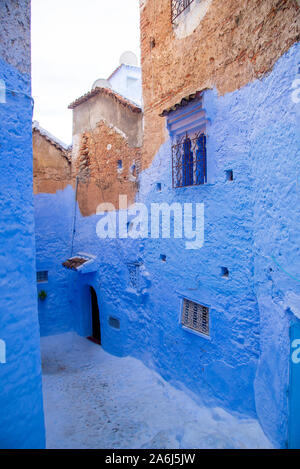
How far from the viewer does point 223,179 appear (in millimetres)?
5336

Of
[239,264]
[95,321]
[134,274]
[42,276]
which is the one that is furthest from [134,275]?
[42,276]

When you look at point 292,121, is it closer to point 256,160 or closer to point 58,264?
point 256,160

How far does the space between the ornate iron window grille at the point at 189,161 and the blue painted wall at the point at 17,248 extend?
3.15 m

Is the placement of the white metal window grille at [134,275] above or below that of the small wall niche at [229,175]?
below

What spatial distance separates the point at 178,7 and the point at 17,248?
19.4 feet

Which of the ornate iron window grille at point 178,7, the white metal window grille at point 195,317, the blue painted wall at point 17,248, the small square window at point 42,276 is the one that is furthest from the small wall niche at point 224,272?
the small square window at point 42,276

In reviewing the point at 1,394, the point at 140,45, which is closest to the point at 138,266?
the point at 1,394

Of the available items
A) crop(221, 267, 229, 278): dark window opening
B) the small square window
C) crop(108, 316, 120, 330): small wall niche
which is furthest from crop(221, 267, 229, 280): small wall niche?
the small square window

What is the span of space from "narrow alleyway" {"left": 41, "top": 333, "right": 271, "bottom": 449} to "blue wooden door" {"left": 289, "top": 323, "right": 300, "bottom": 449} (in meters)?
0.52

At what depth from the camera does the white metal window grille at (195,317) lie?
229 inches

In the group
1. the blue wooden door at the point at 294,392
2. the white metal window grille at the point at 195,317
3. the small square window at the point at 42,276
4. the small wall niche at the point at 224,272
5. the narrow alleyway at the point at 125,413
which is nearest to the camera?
the blue wooden door at the point at 294,392

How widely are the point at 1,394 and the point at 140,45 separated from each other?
7.67m

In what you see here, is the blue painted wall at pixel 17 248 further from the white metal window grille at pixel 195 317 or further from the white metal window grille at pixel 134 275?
the white metal window grille at pixel 134 275

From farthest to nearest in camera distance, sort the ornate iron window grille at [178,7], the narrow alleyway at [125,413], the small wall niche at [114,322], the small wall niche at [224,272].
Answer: the small wall niche at [114,322]
the ornate iron window grille at [178,7]
the small wall niche at [224,272]
the narrow alleyway at [125,413]
